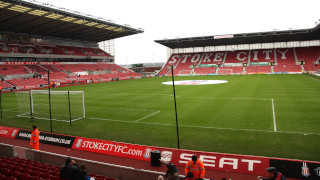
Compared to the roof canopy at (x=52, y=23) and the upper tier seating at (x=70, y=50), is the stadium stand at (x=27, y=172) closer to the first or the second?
the roof canopy at (x=52, y=23)

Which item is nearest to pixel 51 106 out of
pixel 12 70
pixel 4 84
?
pixel 4 84

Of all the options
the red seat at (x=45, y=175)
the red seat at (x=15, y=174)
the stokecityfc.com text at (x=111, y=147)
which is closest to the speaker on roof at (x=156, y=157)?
the stokecityfc.com text at (x=111, y=147)

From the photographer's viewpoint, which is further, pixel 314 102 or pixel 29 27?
pixel 29 27

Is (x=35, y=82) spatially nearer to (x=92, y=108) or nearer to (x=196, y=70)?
(x=92, y=108)

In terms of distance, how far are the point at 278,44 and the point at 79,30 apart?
64164 mm

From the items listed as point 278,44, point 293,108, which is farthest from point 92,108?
point 278,44

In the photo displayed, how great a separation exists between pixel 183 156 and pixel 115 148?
136 inches

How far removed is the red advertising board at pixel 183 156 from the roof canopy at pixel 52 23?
125 ft

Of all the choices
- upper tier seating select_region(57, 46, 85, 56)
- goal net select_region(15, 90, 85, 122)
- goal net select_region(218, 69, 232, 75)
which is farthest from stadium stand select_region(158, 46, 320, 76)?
goal net select_region(15, 90, 85, 122)

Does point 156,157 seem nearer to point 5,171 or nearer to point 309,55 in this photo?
point 5,171

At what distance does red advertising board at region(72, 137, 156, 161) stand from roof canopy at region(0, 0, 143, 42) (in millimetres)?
37365

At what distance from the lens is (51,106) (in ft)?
75.7

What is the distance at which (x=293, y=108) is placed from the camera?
19.0 metres

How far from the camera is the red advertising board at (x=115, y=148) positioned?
1030 cm
